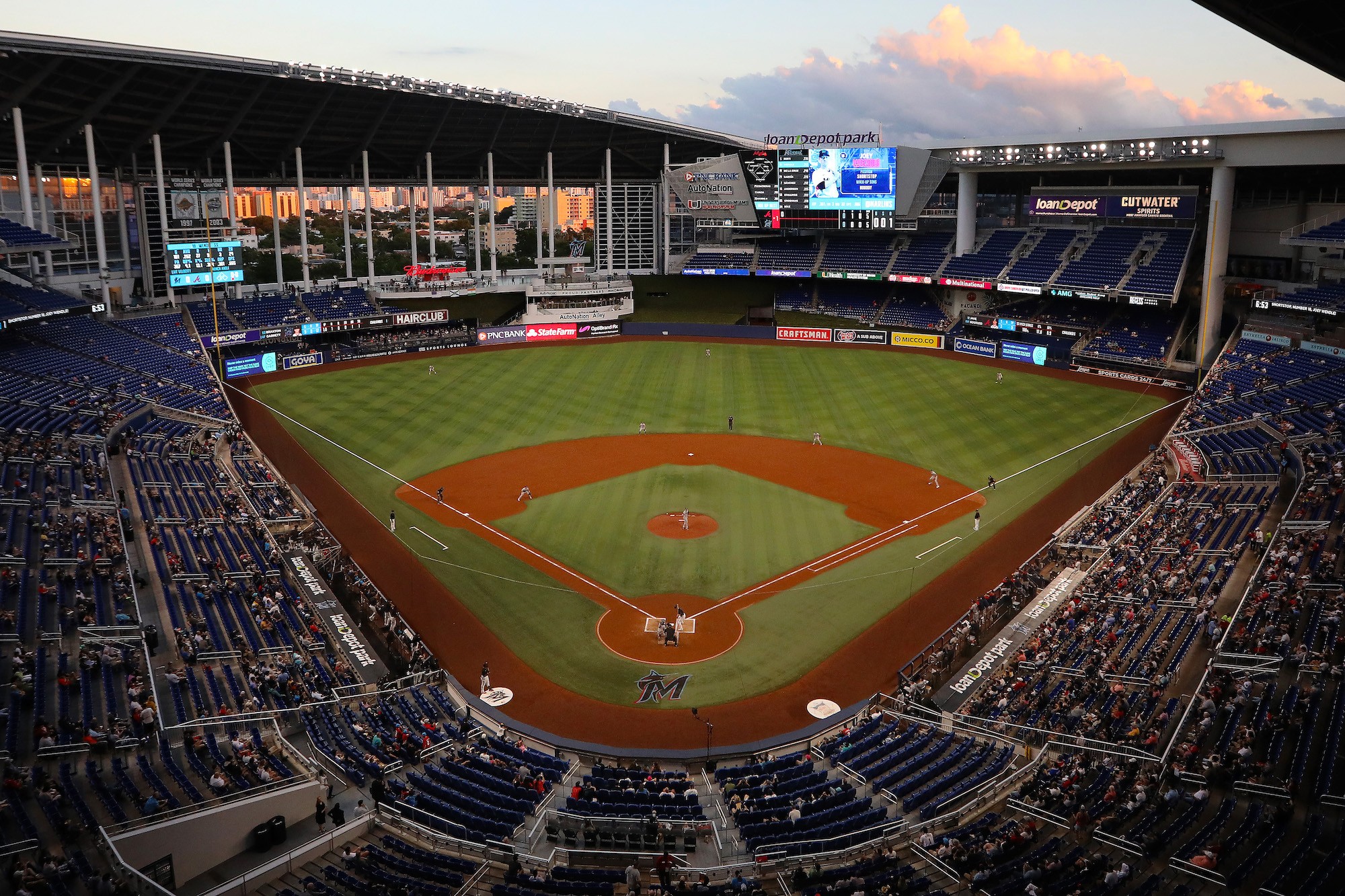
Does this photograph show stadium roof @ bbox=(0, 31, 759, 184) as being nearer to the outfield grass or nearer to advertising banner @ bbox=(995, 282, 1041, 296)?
the outfield grass

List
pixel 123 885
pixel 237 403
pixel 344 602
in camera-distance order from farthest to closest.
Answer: pixel 237 403 → pixel 344 602 → pixel 123 885

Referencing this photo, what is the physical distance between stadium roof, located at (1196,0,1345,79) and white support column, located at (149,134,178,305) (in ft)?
206

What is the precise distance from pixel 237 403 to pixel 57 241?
12.0 meters

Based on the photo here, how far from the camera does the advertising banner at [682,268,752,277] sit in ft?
264

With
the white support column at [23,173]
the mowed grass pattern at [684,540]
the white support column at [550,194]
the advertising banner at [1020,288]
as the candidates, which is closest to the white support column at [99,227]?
the white support column at [23,173]

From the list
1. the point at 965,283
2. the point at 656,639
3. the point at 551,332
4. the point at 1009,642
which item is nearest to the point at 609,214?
the point at 551,332

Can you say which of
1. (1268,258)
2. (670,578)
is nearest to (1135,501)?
(670,578)

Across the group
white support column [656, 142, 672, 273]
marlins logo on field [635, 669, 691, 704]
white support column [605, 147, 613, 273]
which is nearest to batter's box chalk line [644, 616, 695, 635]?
marlins logo on field [635, 669, 691, 704]

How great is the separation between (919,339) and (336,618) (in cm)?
5054

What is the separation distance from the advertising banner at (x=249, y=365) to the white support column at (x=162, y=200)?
7.30 metres

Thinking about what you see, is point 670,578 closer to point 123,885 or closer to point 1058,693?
point 1058,693

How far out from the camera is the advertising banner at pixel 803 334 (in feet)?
234

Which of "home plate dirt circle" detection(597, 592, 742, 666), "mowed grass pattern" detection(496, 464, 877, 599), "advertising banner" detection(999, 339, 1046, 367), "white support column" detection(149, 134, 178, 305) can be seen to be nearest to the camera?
"home plate dirt circle" detection(597, 592, 742, 666)

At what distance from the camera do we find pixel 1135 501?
34.6 m
